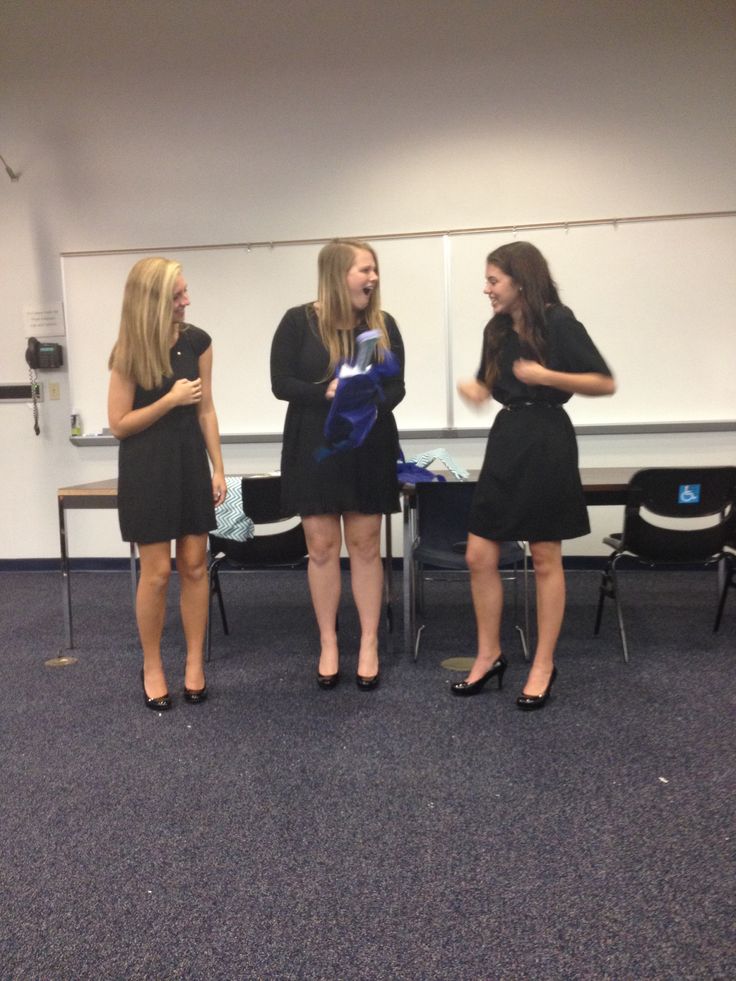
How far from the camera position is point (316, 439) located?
8.60 feet

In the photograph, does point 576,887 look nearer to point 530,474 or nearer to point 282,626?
point 530,474

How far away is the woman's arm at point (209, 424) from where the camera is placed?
2654mm

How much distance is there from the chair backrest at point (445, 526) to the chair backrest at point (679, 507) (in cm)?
47

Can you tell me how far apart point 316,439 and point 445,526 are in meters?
0.74

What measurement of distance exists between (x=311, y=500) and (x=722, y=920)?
1653 mm

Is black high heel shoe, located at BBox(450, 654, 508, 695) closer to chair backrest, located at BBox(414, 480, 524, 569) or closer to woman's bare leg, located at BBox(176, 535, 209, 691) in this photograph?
chair backrest, located at BBox(414, 480, 524, 569)

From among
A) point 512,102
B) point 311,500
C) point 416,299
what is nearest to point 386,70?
point 512,102

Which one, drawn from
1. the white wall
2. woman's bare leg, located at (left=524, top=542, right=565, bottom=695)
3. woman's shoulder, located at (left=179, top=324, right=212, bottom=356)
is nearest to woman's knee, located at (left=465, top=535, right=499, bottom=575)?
woman's bare leg, located at (left=524, top=542, right=565, bottom=695)

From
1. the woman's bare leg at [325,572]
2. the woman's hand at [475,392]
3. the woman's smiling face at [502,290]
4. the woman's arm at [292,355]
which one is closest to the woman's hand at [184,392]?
the woman's arm at [292,355]

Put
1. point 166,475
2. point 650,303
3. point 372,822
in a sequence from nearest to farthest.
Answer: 1. point 372,822
2. point 166,475
3. point 650,303

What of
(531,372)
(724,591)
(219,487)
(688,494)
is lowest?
(724,591)

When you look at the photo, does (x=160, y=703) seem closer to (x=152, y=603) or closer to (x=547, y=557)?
(x=152, y=603)

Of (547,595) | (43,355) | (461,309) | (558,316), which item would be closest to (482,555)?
(547,595)

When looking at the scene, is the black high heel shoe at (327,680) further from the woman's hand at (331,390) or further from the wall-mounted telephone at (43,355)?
the wall-mounted telephone at (43,355)
